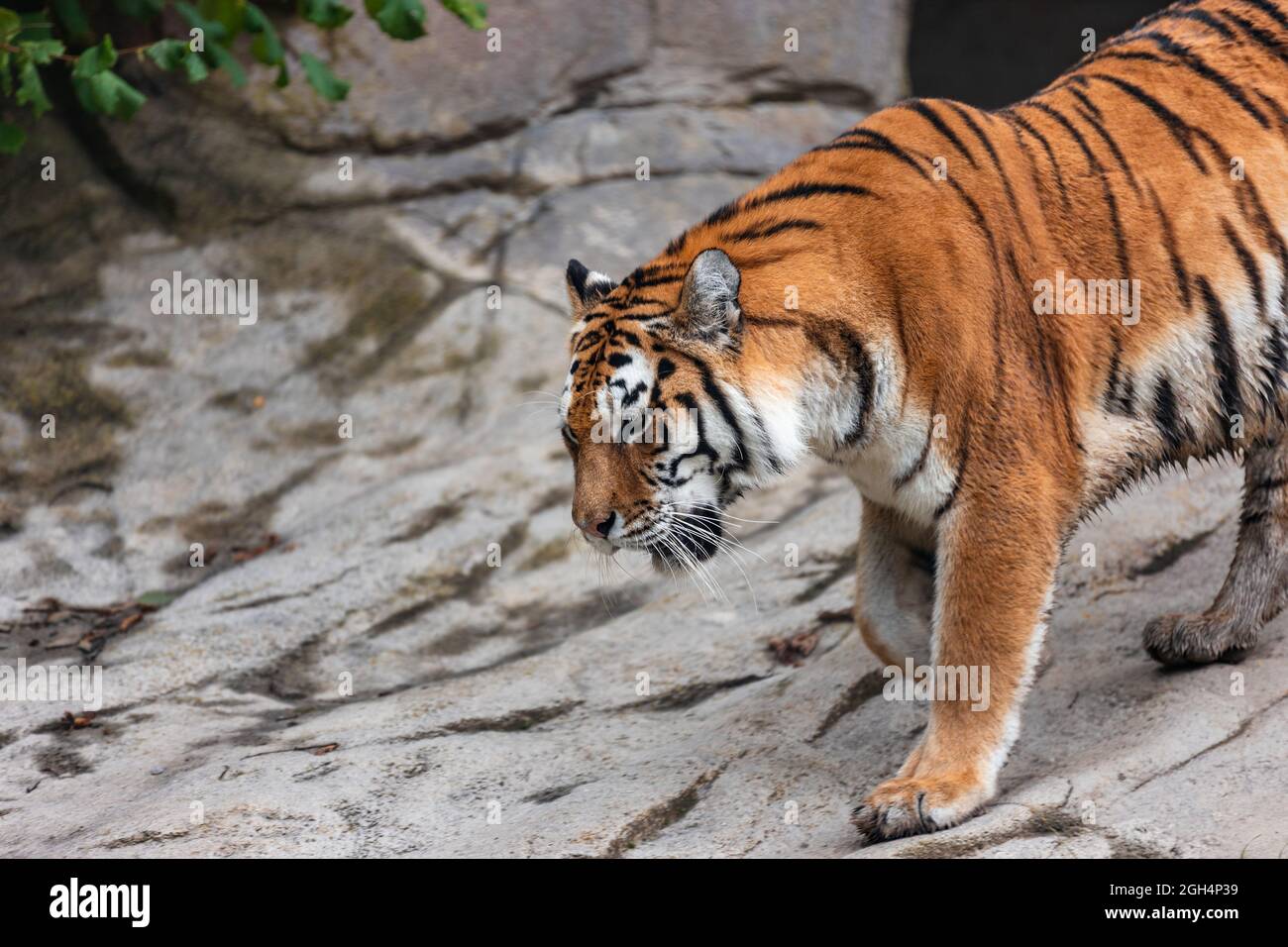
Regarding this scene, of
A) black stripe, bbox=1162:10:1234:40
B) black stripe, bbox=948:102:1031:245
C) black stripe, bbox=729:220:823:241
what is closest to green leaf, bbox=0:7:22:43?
black stripe, bbox=729:220:823:241

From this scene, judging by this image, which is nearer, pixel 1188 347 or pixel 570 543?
pixel 1188 347

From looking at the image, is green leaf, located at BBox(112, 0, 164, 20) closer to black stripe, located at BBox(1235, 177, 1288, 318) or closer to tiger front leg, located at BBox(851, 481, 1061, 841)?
tiger front leg, located at BBox(851, 481, 1061, 841)

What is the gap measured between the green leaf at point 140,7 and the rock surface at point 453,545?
0.85m

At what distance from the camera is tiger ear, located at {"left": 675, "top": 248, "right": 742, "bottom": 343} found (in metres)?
3.31

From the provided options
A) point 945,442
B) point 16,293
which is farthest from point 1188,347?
point 16,293

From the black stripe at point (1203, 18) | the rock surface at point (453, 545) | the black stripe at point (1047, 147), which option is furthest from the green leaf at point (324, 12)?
the black stripe at point (1203, 18)

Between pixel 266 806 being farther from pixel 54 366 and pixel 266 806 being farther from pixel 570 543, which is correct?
pixel 54 366

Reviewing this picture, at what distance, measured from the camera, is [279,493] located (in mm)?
5902

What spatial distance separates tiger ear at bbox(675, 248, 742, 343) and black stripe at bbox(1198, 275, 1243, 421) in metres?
1.25

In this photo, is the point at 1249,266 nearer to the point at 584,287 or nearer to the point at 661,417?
the point at 661,417

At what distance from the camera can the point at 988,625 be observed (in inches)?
133

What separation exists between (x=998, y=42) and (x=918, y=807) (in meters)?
8.31

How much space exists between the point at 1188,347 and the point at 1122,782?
1126 millimetres

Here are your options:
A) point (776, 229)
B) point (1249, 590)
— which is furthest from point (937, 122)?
point (1249, 590)
